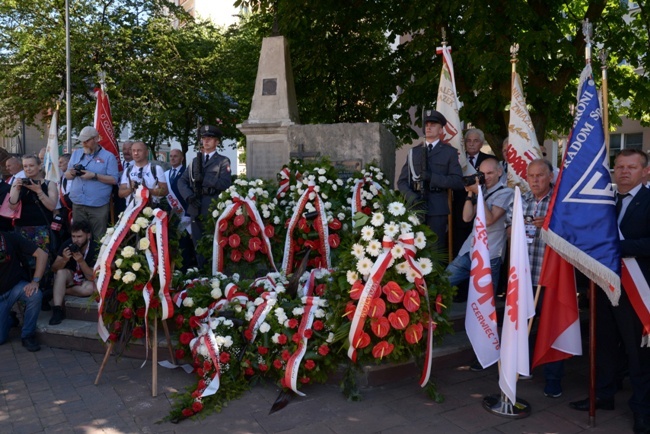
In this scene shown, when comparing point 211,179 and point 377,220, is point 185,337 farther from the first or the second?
point 211,179

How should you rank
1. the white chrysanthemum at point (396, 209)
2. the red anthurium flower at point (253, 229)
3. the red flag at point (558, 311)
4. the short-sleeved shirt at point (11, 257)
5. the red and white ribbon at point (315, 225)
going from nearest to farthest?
the red flag at point (558, 311), the white chrysanthemum at point (396, 209), the short-sleeved shirt at point (11, 257), the red anthurium flower at point (253, 229), the red and white ribbon at point (315, 225)

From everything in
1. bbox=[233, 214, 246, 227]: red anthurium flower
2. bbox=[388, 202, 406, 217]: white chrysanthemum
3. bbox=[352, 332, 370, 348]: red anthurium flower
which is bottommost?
bbox=[352, 332, 370, 348]: red anthurium flower

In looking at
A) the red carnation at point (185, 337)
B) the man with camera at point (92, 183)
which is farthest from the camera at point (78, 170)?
the red carnation at point (185, 337)

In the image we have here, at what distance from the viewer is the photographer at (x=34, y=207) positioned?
6820mm

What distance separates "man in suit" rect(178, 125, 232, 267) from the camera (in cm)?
669

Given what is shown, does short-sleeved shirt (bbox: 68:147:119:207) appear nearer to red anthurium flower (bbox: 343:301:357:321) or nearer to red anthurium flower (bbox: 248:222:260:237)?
red anthurium flower (bbox: 248:222:260:237)

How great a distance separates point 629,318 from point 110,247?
4.04 m

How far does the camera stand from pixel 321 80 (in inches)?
486

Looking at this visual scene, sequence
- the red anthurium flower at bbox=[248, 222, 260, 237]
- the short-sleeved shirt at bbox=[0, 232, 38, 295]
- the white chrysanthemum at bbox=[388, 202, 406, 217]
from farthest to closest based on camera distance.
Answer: the red anthurium flower at bbox=[248, 222, 260, 237]
the short-sleeved shirt at bbox=[0, 232, 38, 295]
the white chrysanthemum at bbox=[388, 202, 406, 217]

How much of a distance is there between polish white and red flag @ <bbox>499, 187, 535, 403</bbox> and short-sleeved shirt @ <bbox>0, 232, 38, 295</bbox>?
15.7 ft

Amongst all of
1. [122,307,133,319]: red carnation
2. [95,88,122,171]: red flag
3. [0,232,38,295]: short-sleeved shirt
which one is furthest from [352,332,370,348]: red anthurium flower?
[95,88,122,171]: red flag

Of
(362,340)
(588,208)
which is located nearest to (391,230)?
(362,340)

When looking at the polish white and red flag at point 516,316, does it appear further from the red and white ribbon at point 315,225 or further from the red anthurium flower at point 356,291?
the red and white ribbon at point 315,225

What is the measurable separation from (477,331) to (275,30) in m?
5.89
